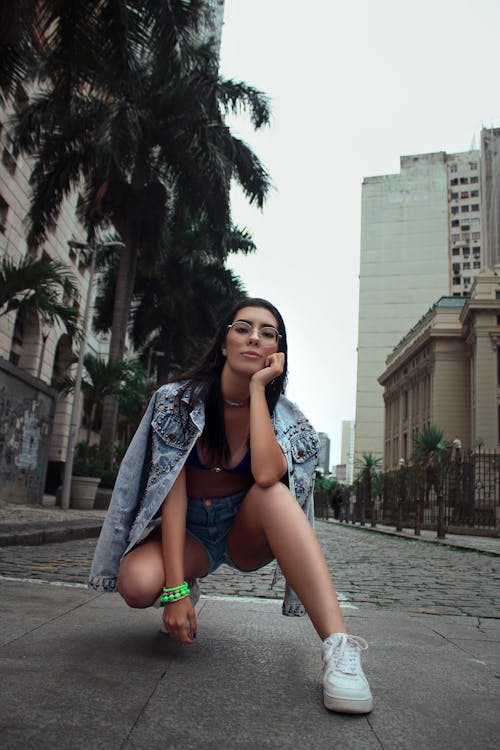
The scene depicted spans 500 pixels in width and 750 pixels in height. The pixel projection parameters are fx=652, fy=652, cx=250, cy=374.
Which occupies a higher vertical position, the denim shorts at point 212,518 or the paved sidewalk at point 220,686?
the denim shorts at point 212,518

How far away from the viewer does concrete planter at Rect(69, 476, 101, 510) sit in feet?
59.0

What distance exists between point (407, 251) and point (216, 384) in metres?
93.8

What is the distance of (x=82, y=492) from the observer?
18.0 metres

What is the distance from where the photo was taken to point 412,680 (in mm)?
2172

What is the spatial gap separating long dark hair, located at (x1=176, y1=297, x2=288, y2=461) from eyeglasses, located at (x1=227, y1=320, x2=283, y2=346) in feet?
0.21

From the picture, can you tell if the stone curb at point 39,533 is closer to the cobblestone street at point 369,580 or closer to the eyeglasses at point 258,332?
the cobblestone street at point 369,580

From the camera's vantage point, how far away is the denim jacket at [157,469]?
7.79 ft

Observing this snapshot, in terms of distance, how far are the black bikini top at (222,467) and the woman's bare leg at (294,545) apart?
0.12 meters

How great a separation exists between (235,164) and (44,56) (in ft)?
36.7

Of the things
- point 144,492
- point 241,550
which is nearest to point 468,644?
point 241,550

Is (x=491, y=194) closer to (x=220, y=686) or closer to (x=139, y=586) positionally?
(x=139, y=586)

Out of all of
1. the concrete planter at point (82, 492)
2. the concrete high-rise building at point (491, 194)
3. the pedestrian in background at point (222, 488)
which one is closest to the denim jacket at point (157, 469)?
the pedestrian in background at point (222, 488)

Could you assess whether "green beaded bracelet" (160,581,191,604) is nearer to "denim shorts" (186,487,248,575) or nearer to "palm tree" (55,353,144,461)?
"denim shorts" (186,487,248,575)

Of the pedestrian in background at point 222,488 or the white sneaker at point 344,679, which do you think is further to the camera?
the pedestrian in background at point 222,488
